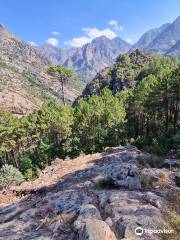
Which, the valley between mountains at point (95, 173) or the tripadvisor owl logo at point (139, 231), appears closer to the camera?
the tripadvisor owl logo at point (139, 231)

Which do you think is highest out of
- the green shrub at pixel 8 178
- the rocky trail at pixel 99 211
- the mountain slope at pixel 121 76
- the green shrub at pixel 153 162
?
the mountain slope at pixel 121 76

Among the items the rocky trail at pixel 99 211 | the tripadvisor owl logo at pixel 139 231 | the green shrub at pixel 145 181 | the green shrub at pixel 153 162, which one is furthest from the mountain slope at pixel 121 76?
the tripadvisor owl logo at pixel 139 231

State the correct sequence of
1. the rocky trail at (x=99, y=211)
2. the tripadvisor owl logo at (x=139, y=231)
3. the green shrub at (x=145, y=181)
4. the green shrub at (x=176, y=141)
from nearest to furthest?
the tripadvisor owl logo at (x=139, y=231) < the rocky trail at (x=99, y=211) < the green shrub at (x=145, y=181) < the green shrub at (x=176, y=141)

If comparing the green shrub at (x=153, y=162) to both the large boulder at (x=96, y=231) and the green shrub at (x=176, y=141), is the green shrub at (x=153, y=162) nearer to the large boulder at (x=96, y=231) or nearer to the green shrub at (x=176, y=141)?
the green shrub at (x=176, y=141)

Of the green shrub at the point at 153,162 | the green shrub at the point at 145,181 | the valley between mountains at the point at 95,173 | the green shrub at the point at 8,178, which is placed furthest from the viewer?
the green shrub at the point at 8,178

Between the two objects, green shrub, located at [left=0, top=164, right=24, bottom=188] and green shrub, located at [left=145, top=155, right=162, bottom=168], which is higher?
green shrub, located at [left=145, top=155, right=162, bottom=168]

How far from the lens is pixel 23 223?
48.3ft

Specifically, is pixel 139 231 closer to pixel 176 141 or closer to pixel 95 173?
pixel 95 173

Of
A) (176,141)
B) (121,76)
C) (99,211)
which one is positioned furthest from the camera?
(121,76)

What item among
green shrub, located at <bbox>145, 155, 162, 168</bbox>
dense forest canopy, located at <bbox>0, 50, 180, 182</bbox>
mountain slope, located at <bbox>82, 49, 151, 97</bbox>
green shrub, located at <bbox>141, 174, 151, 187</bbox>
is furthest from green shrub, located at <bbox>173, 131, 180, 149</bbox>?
mountain slope, located at <bbox>82, 49, 151, 97</bbox>

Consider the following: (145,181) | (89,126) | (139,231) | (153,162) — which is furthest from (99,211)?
(89,126)

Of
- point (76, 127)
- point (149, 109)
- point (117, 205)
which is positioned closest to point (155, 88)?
point (149, 109)

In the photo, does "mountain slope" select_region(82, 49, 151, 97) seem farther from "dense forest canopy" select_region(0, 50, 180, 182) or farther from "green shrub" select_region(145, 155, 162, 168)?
"green shrub" select_region(145, 155, 162, 168)

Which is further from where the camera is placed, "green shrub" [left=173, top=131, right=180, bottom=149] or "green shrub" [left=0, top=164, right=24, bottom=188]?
"green shrub" [left=173, top=131, right=180, bottom=149]
